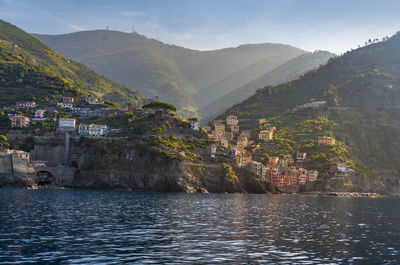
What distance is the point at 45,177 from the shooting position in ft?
454

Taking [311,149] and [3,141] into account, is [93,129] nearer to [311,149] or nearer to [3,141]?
[3,141]

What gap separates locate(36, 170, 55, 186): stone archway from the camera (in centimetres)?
13660

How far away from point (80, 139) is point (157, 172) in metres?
33.8

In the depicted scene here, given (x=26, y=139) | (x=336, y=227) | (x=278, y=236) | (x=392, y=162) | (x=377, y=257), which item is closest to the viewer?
(x=377, y=257)

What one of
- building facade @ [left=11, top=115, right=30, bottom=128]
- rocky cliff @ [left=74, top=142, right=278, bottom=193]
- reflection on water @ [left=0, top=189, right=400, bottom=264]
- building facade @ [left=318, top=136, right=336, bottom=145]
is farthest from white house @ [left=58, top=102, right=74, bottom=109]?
reflection on water @ [left=0, top=189, right=400, bottom=264]

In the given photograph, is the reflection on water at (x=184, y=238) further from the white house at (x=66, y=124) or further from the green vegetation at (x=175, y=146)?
the white house at (x=66, y=124)

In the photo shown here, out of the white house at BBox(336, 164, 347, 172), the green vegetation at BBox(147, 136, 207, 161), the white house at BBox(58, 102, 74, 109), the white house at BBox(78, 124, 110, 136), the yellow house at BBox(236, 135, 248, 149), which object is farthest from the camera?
the yellow house at BBox(236, 135, 248, 149)

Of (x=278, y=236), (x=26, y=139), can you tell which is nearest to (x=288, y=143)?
(x=26, y=139)

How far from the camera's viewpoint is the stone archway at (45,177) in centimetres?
13660

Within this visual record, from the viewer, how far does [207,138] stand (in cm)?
17088

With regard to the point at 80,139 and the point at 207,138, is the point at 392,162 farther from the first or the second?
the point at 80,139

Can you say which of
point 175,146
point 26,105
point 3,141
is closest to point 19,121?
point 3,141

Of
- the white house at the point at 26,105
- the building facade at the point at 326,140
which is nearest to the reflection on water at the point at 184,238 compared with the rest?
the building facade at the point at 326,140

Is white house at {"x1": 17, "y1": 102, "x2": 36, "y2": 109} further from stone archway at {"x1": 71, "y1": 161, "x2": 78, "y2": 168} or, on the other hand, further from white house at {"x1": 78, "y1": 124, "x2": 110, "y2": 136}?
stone archway at {"x1": 71, "y1": 161, "x2": 78, "y2": 168}
